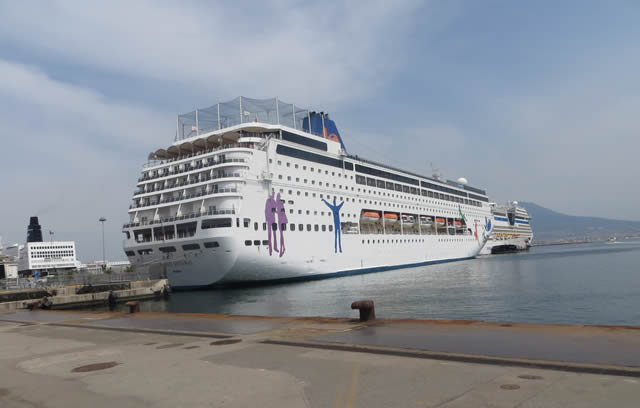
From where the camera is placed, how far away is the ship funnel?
110 meters

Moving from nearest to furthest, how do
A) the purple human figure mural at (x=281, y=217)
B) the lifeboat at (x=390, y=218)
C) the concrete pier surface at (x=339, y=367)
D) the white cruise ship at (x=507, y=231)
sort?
the concrete pier surface at (x=339, y=367), the purple human figure mural at (x=281, y=217), the lifeboat at (x=390, y=218), the white cruise ship at (x=507, y=231)

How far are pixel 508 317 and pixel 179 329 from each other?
12.5 metres

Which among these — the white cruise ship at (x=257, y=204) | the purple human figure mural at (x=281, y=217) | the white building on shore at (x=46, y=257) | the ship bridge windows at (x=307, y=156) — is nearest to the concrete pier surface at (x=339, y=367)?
the white cruise ship at (x=257, y=204)

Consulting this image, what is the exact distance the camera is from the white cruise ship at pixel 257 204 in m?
35.6

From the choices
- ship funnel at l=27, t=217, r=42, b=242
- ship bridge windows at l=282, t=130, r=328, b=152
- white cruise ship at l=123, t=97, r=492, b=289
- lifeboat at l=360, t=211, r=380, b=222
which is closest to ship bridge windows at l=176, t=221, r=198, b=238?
white cruise ship at l=123, t=97, r=492, b=289

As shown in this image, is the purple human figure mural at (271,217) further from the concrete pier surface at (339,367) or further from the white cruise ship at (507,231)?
the white cruise ship at (507,231)

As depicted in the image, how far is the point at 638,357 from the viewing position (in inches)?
260

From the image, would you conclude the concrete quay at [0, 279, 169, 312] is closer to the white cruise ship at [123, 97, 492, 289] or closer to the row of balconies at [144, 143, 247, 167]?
the white cruise ship at [123, 97, 492, 289]

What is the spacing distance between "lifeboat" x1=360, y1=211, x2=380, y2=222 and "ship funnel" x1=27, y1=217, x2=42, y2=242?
93354mm

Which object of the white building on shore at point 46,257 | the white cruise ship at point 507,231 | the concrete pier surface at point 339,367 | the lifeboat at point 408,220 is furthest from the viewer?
the white building on shore at point 46,257

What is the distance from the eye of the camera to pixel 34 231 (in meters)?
111

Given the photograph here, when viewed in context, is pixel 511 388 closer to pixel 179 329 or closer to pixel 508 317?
pixel 179 329

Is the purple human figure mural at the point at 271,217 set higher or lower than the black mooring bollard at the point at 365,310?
higher

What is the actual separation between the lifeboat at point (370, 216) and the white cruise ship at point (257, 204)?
12 centimetres
